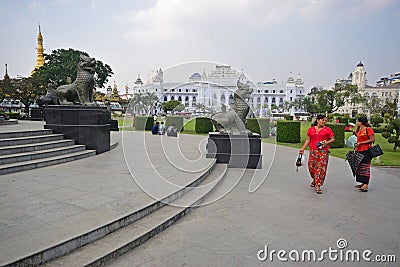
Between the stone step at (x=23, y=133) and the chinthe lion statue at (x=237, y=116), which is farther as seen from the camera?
the chinthe lion statue at (x=237, y=116)

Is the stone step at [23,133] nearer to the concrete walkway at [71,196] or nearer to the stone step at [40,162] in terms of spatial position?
the stone step at [40,162]

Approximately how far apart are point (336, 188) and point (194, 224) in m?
3.81

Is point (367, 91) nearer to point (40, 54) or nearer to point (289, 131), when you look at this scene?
point (289, 131)

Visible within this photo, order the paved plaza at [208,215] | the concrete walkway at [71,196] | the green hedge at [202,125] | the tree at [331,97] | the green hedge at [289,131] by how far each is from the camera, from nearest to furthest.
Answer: the concrete walkway at [71,196] < the paved plaza at [208,215] < the green hedge at [289,131] < the green hedge at [202,125] < the tree at [331,97]

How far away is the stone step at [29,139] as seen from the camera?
6405 millimetres

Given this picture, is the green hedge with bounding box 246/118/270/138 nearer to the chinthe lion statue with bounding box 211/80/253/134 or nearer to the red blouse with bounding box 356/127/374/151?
the chinthe lion statue with bounding box 211/80/253/134

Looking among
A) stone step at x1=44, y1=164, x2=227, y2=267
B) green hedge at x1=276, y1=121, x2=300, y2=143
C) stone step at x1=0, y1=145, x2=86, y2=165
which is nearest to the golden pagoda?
green hedge at x1=276, y1=121, x2=300, y2=143

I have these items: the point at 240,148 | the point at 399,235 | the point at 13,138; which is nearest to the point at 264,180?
the point at 240,148

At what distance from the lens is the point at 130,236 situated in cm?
326

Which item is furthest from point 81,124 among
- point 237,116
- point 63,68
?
point 63,68

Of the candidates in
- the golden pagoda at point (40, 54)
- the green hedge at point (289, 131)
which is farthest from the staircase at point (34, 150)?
the golden pagoda at point (40, 54)

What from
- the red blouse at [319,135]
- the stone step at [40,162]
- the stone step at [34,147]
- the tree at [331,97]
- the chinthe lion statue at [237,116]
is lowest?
the stone step at [40,162]

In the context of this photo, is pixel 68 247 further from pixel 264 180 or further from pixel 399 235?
pixel 264 180

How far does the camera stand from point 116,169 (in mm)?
6129
